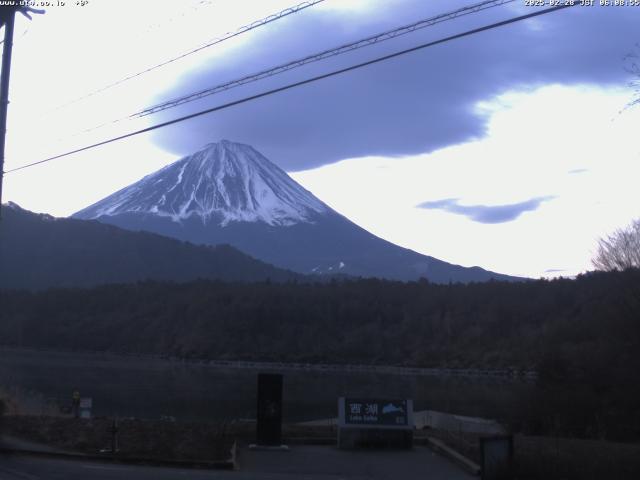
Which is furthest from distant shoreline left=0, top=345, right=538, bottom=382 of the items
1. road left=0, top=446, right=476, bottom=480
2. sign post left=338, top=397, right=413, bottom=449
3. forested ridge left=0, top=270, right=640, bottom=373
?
road left=0, top=446, right=476, bottom=480

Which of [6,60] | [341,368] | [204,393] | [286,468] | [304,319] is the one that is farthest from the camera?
[304,319]

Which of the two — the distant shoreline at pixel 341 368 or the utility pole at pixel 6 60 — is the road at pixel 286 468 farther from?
the distant shoreline at pixel 341 368

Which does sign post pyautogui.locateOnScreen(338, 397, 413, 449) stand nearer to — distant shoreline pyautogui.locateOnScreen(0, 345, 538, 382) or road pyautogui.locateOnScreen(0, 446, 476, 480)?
road pyautogui.locateOnScreen(0, 446, 476, 480)

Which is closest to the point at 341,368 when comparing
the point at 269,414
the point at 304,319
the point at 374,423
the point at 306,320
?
the point at 306,320

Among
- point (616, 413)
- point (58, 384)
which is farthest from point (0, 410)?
point (58, 384)

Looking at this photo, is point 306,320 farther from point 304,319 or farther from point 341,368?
point 341,368

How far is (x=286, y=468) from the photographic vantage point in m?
17.8

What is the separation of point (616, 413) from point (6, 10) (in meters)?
23.9

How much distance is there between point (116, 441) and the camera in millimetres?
19000

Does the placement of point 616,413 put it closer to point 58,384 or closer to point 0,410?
point 0,410

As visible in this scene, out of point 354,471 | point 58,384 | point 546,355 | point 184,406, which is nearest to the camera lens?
point 354,471

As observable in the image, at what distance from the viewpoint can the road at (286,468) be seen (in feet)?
51.9

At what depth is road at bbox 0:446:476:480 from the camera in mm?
15820

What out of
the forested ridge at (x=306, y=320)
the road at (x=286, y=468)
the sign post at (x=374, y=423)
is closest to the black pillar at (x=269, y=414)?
the road at (x=286, y=468)
